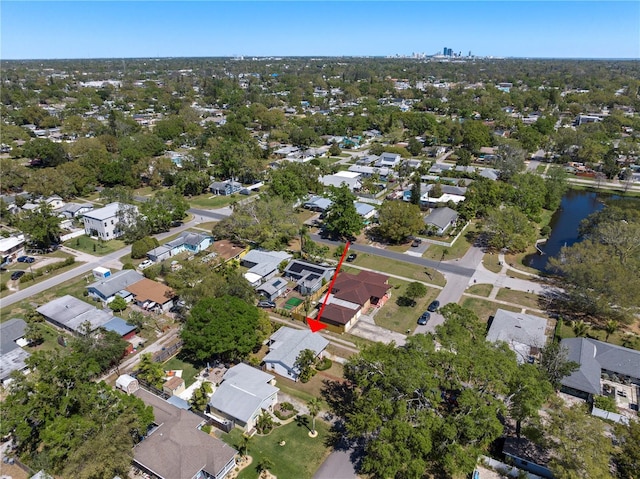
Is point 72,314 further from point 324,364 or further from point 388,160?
point 388,160

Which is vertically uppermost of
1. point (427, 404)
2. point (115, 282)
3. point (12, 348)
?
point (427, 404)

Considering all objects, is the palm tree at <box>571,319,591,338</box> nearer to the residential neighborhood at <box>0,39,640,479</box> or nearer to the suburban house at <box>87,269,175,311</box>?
the residential neighborhood at <box>0,39,640,479</box>

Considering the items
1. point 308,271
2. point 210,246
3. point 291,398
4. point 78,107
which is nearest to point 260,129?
point 78,107

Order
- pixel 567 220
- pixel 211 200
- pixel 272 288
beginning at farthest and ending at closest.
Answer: pixel 211 200 → pixel 567 220 → pixel 272 288

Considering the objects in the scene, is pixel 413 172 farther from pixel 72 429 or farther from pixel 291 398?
pixel 72 429

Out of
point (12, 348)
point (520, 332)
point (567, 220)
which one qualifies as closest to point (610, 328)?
point (520, 332)

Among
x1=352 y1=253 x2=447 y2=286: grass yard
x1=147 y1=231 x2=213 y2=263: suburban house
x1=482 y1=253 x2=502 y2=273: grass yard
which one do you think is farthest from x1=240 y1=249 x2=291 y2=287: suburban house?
x1=482 y1=253 x2=502 y2=273: grass yard

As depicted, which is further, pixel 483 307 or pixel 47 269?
pixel 47 269

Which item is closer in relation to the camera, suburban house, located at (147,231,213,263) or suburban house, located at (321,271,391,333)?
suburban house, located at (321,271,391,333)
